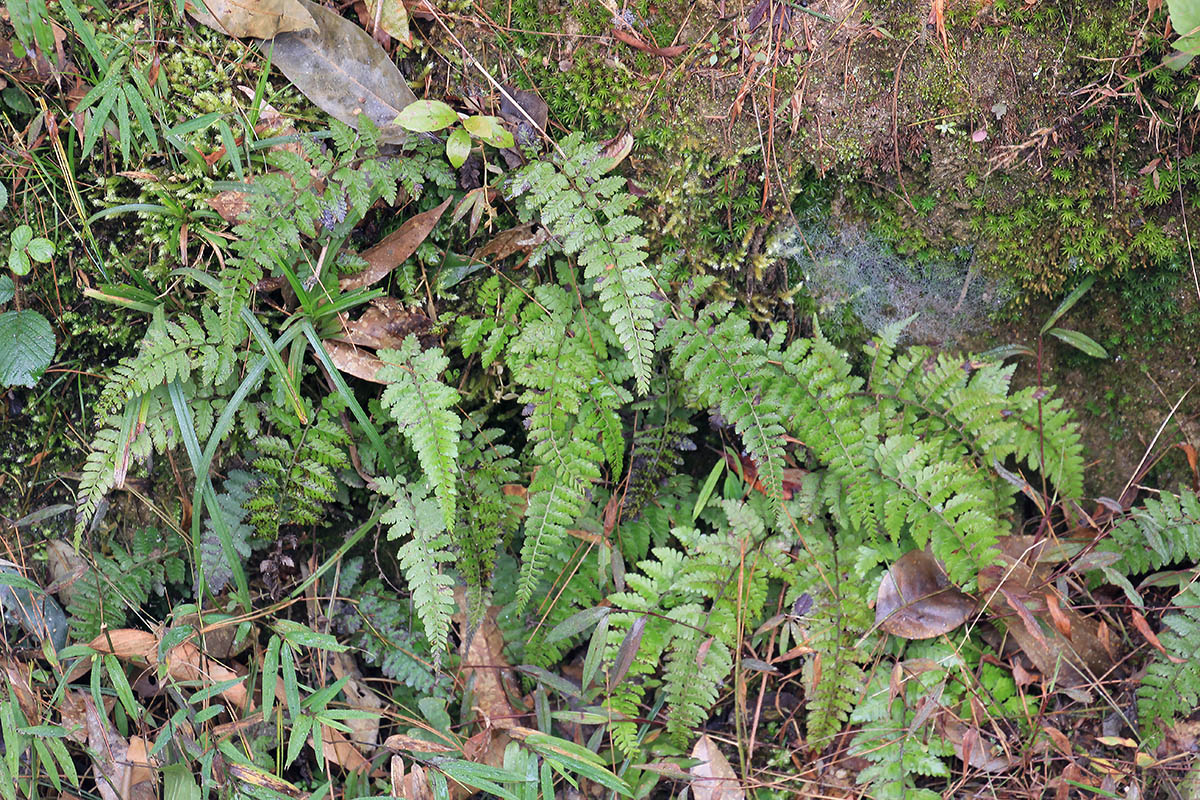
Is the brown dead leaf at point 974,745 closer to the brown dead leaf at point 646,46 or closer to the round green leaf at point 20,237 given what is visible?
the brown dead leaf at point 646,46

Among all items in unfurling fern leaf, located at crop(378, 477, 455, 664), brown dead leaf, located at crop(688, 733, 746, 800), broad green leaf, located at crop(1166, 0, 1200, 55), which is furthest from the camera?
brown dead leaf, located at crop(688, 733, 746, 800)

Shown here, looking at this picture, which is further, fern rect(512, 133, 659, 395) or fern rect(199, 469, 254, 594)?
fern rect(199, 469, 254, 594)

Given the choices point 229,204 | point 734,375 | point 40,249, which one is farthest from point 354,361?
point 734,375

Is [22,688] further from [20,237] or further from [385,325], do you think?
[385,325]

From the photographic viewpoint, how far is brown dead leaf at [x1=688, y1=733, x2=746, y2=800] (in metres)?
2.94

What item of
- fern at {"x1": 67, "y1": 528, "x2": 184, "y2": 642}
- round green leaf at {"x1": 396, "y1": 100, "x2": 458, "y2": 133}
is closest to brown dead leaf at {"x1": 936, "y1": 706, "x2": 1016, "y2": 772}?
round green leaf at {"x1": 396, "y1": 100, "x2": 458, "y2": 133}

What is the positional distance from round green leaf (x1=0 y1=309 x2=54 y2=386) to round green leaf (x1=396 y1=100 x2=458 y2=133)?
155 centimetres

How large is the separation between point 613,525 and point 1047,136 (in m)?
2.20

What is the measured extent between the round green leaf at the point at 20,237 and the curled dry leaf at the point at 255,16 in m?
1.03

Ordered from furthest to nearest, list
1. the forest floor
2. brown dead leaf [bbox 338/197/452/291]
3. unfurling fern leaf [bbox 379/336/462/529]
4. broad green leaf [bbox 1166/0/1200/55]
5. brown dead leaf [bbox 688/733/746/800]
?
brown dead leaf [bbox 338/197/452/291] < brown dead leaf [bbox 688/733/746/800] < the forest floor < unfurling fern leaf [bbox 379/336/462/529] < broad green leaf [bbox 1166/0/1200/55]

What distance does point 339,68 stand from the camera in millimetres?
2967

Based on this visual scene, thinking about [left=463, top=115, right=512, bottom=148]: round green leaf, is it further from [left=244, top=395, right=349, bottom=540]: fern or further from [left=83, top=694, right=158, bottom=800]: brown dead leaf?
[left=83, top=694, right=158, bottom=800]: brown dead leaf

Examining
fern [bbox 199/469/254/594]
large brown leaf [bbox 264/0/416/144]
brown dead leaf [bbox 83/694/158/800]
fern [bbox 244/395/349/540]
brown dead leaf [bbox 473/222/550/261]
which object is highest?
large brown leaf [bbox 264/0/416/144]

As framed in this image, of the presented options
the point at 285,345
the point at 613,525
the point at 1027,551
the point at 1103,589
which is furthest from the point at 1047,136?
the point at 285,345
